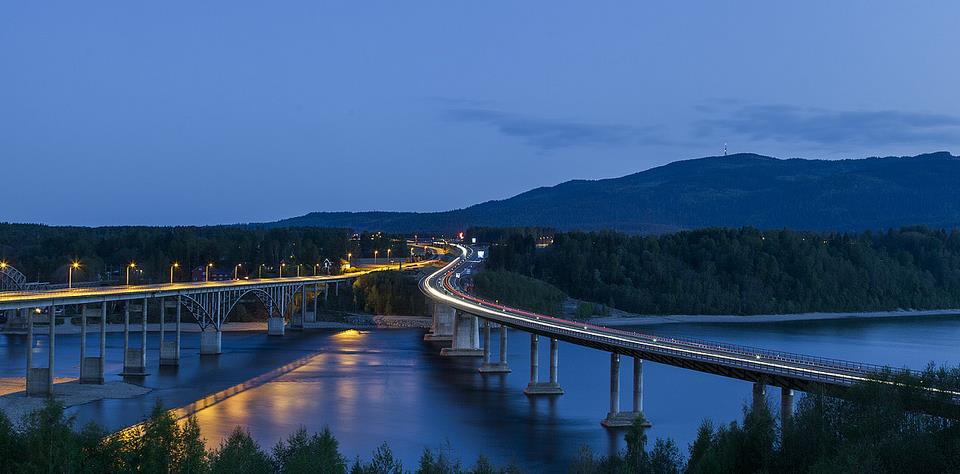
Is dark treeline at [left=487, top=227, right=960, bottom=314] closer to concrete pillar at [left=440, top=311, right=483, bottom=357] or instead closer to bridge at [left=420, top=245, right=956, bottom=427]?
concrete pillar at [left=440, top=311, right=483, bottom=357]

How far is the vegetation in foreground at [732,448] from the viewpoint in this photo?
26.5 meters

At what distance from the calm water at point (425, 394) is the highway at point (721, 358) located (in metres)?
3.39

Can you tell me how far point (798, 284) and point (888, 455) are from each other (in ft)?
425

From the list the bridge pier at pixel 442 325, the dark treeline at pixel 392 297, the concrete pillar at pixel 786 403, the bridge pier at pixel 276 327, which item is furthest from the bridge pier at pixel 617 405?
the dark treeline at pixel 392 297

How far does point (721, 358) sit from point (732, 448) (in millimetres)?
13202

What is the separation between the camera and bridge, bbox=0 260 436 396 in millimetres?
52375

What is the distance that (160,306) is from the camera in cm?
8562

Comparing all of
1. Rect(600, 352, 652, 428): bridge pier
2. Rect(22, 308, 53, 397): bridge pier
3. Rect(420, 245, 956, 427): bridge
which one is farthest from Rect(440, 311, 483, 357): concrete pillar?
Rect(22, 308, 53, 397): bridge pier

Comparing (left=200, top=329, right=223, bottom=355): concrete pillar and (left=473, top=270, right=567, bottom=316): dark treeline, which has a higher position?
(left=473, top=270, right=567, bottom=316): dark treeline

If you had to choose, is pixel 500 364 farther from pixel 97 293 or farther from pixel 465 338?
pixel 97 293

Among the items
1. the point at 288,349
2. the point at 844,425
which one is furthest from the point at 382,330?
the point at 844,425

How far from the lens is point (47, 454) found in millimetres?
27141

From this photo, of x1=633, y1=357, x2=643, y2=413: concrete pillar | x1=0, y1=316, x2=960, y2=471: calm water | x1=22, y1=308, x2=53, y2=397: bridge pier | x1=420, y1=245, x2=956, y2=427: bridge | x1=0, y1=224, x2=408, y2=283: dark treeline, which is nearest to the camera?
x1=420, y1=245, x2=956, y2=427: bridge

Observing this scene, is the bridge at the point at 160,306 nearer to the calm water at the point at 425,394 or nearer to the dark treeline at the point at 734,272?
the calm water at the point at 425,394
